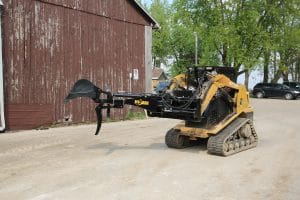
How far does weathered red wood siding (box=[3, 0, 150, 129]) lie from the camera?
16984mm

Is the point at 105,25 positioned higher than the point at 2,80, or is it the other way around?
the point at 105,25

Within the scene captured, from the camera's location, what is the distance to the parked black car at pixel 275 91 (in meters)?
45.9

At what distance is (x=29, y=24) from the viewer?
17.5 metres

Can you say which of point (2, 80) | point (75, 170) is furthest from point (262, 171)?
point (2, 80)

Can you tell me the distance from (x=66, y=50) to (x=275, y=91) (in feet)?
105

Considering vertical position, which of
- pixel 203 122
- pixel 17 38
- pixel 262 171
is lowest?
pixel 262 171

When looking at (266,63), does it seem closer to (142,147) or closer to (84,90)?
(142,147)

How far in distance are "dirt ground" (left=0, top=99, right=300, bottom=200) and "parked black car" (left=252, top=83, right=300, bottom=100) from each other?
1268 inches

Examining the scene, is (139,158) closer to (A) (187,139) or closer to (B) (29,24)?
(A) (187,139)

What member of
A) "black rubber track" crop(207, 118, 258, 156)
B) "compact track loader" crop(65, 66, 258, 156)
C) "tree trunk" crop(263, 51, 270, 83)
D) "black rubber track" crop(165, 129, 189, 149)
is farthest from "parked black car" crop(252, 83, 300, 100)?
"black rubber track" crop(165, 129, 189, 149)

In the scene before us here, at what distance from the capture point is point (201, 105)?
11484mm

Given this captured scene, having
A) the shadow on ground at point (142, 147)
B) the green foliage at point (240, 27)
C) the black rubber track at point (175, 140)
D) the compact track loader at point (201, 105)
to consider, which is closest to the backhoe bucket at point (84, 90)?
the compact track loader at point (201, 105)

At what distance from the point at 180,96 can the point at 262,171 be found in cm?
305

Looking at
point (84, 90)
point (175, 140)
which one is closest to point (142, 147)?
point (175, 140)
